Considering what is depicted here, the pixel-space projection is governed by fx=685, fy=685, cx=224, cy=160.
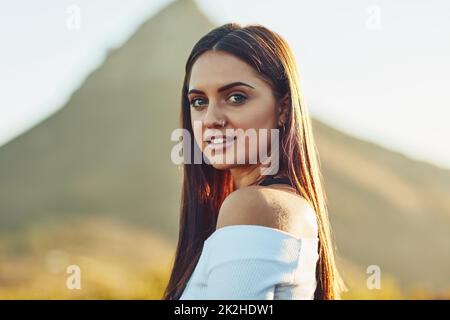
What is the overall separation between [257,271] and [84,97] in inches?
615

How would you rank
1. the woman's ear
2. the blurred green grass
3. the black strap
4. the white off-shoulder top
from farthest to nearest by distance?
1. the blurred green grass
2. the woman's ear
3. the black strap
4. the white off-shoulder top

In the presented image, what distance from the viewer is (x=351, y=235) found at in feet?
47.2

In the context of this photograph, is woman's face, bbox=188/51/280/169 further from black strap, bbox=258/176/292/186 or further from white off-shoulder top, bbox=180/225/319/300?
white off-shoulder top, bbox=180/225/319/300

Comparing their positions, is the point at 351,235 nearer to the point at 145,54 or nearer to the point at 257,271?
the point at 145,54

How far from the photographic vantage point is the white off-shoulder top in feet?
4.39

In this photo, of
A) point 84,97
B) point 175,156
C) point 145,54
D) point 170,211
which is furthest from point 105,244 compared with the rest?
point 175,156

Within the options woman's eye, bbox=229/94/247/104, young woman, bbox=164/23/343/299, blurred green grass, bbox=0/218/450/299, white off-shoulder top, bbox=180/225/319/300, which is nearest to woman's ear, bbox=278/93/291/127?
young woman, bbox=164/23/343/299

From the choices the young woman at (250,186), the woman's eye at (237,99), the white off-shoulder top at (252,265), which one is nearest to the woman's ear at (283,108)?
the young woman at (250,186)

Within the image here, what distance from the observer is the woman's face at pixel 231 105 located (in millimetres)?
1610

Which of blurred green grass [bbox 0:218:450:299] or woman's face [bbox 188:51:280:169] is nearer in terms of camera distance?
woman's face [bbox 188:51:280:169]

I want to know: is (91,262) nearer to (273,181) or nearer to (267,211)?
(273,181)

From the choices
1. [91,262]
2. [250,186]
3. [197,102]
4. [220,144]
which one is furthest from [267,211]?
[91,262]

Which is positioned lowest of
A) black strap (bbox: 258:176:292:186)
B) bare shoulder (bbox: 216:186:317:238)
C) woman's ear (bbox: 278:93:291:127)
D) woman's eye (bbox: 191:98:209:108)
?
bare shoulder (bbox: 216:186:317:238)

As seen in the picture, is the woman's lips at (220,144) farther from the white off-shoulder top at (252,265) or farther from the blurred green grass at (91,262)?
the blurred green grass at (91,262)
